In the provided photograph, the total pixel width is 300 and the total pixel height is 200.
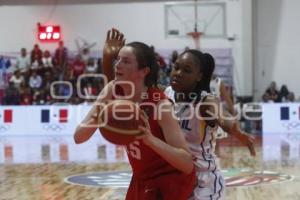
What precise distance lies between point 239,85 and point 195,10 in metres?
3.00

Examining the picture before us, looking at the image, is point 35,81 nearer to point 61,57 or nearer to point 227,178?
point 61,57

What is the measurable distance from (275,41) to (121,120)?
65.6 feet

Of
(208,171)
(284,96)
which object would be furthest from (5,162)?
(284,96)

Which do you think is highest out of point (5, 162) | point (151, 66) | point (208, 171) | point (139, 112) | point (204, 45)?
point (204, 45)

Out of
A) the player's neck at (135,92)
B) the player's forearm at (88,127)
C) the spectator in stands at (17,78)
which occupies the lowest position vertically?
the player's forearm at (88,127)

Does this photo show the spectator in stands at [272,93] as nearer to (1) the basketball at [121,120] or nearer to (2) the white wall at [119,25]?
(2) the white wall at [119,25]

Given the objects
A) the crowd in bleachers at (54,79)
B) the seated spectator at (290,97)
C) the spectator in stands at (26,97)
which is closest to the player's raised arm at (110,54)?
the crowd in bleachers at (54,79)

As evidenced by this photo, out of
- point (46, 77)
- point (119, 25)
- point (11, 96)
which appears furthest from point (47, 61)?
point (119, 25)

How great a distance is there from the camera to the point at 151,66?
9.12 feet

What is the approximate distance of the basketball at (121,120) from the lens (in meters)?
2.39

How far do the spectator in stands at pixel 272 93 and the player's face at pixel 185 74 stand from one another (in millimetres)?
16393

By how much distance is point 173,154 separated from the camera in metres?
2.62

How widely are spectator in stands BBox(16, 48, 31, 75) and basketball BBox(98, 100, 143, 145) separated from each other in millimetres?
18650

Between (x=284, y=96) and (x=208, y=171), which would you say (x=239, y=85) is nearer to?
(x=284, y=96)
